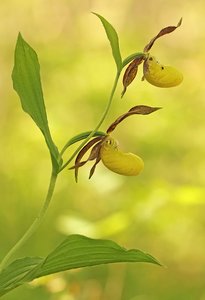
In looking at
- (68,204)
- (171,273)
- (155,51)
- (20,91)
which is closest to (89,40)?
(155,51)

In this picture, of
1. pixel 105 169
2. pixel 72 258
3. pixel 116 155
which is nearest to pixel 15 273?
pixel 72 258

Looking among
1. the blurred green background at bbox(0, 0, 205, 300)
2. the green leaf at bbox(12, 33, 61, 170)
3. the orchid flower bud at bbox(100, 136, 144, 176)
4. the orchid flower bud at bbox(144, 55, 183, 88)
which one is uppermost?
the orchid flower bud at bbox(144, 55, 183, 88)

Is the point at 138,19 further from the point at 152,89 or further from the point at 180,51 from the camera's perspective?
the point at 152,89

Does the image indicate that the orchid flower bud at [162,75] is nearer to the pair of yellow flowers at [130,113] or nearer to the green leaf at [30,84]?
the pair of yellow flowers at [130,113]

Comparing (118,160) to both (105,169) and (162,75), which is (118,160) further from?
(105,169)

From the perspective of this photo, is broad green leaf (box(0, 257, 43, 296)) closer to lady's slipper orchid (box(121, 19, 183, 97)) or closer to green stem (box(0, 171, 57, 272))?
green stem (box(0, 171, 57, 272))

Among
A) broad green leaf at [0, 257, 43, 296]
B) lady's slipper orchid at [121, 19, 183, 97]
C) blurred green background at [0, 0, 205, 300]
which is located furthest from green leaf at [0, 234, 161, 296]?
blurred green background at [0, 0, 205, 300]
